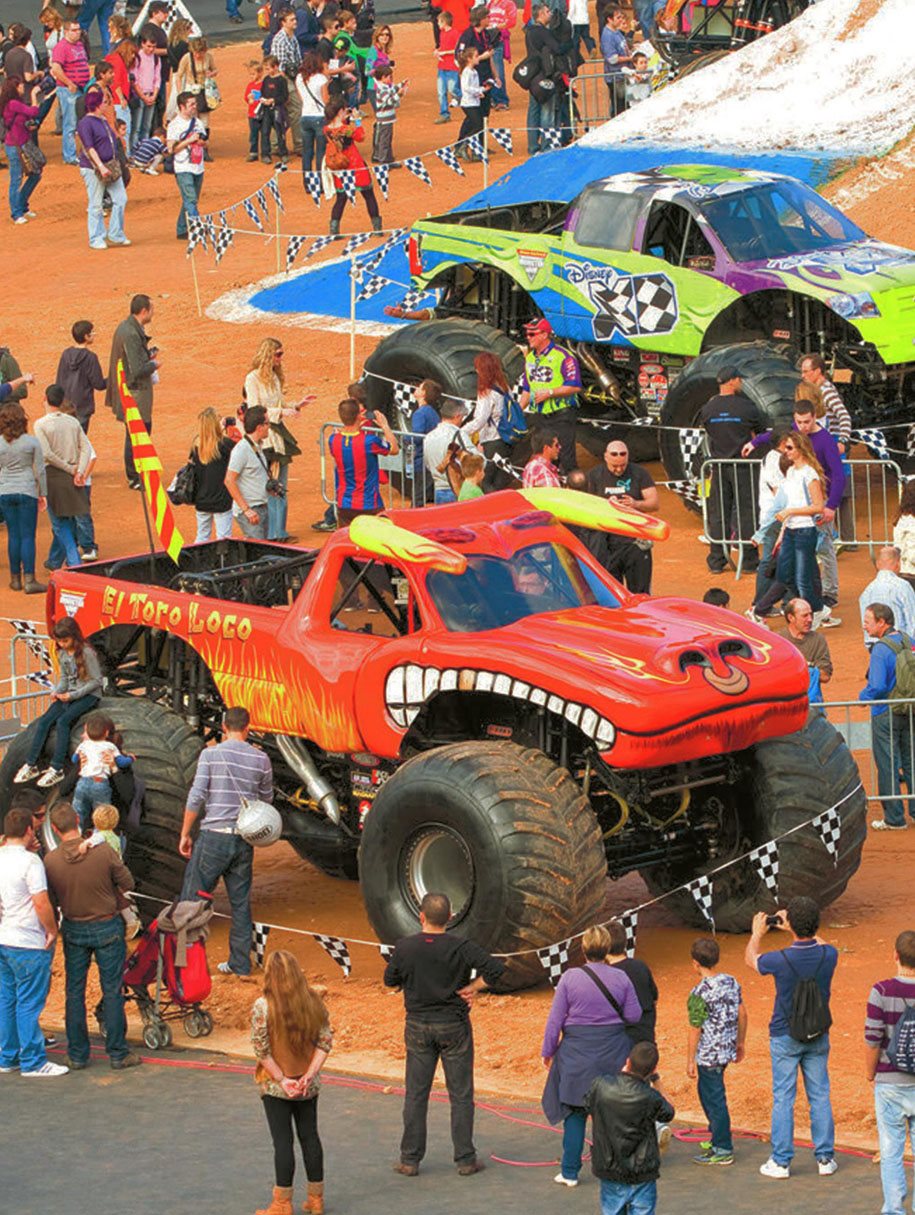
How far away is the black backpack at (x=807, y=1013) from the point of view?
10594 millimetres

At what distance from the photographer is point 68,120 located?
37.1m

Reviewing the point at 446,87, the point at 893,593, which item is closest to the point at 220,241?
the point at 446,87

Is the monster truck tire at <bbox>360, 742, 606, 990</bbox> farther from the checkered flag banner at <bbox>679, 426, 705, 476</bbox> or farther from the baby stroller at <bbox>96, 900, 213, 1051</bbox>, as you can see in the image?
the checkered flag banner at <bbox>679, 426, 705, 476</bbox>

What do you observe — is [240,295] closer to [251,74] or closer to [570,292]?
[570,292]

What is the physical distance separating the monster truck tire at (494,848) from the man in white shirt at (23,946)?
1.71 meters

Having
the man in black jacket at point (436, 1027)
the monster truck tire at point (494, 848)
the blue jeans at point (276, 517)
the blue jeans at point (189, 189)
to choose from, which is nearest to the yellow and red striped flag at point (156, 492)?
the monster truck tire at point (494, 848)

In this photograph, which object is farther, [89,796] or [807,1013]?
[89,796]

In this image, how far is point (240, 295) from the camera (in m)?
31.2

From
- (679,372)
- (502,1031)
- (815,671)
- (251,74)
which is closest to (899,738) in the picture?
(815,671)

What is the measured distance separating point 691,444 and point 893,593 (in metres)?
5.21

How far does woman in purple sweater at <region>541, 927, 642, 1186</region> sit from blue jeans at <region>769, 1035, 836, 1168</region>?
0.62 meters

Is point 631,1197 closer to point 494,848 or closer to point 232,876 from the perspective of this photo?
point 494,848

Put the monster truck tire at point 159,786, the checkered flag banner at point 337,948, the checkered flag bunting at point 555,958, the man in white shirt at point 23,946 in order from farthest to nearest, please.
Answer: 1. the monster truck tire at point 159,786
2. the checkered flag banner at point 337,948
3. the checkered flag bunting at point 555,958
4. the man in white shirt at point 23,946

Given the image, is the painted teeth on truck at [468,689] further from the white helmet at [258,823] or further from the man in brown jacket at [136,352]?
the man in brown jacket at [136,352]
